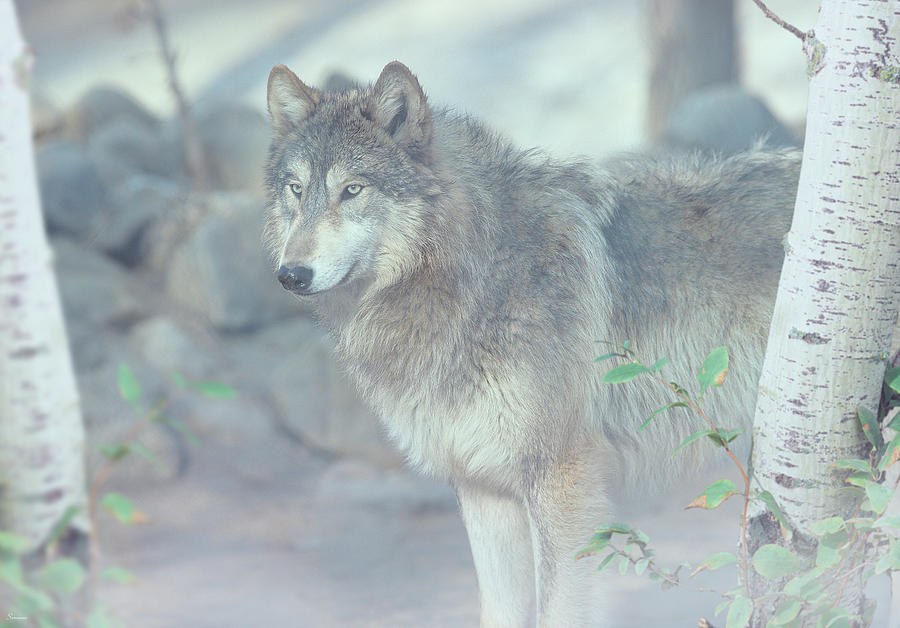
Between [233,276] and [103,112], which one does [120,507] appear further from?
[103,112]

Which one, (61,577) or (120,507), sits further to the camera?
(120,507)

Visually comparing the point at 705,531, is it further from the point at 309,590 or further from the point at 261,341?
the point at 261,341

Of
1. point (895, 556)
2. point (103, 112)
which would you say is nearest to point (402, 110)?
point (895, 556)

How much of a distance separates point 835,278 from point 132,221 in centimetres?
675

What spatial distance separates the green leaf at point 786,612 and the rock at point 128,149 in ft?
24.7

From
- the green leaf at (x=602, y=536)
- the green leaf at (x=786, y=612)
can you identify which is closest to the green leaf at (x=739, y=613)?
the green leaf at (x=786, y=612)

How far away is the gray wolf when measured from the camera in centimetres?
293

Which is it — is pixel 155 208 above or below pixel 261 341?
above

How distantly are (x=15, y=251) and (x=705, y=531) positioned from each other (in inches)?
167

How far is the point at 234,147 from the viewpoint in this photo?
8.55 m

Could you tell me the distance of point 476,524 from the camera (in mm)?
3361

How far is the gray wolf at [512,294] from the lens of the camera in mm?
2932

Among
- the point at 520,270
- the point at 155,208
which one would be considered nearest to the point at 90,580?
the point at 520,270

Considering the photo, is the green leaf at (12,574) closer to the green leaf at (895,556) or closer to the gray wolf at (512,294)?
the gray wolf at (512,294)
